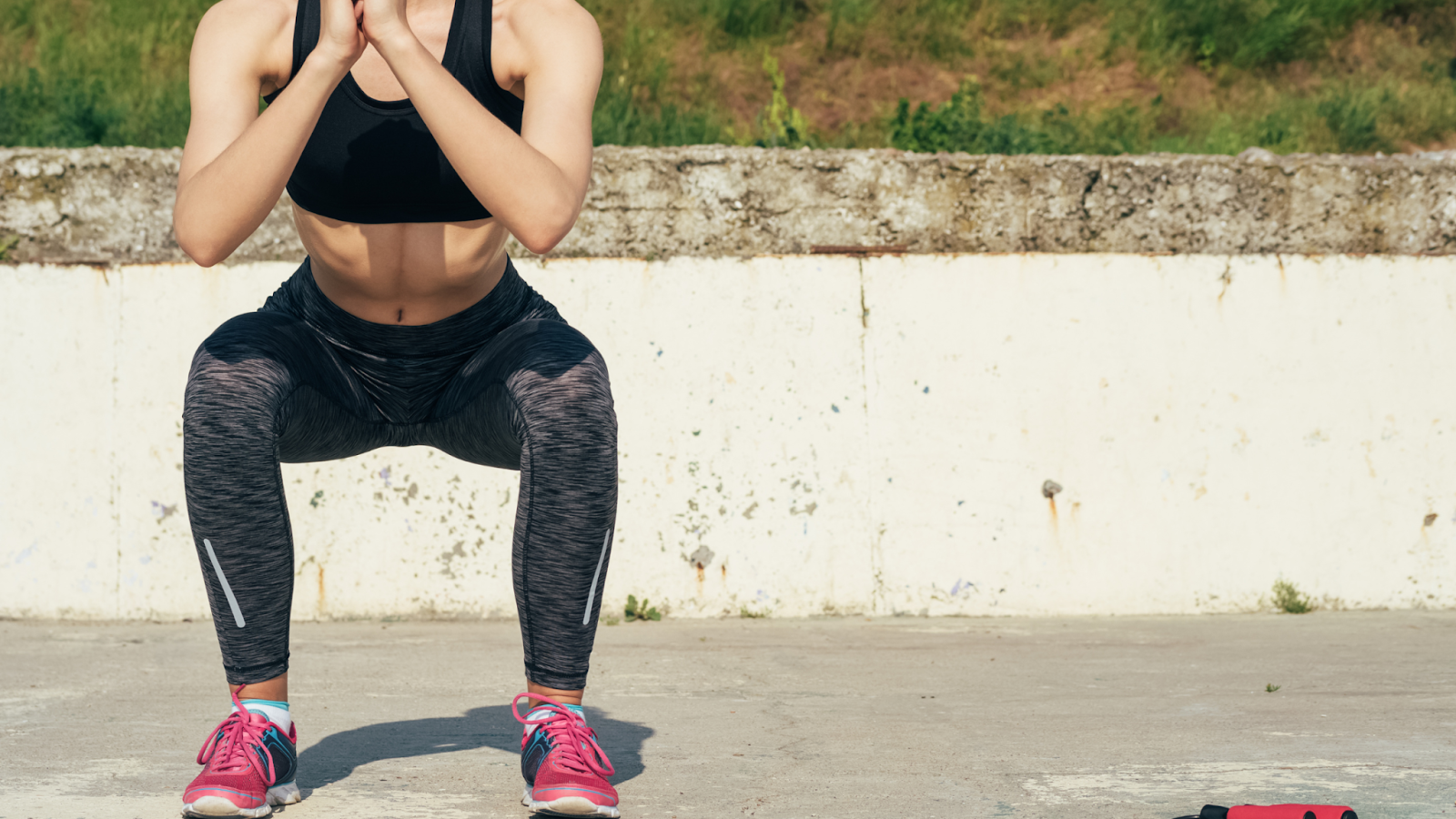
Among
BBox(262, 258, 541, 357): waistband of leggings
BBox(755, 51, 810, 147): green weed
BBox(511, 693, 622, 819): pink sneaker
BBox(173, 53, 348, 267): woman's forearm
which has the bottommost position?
BBox(511, 693, 622, 819): pink sneaker

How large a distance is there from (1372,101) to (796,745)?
17.5ft

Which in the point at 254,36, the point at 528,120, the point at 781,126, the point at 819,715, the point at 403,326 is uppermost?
the point at 781,126

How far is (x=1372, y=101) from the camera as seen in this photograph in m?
5.87

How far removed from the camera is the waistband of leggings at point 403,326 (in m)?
2.04

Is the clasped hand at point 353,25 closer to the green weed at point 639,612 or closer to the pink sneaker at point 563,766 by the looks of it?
the pink sneaker at point 563,766

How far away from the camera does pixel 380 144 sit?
1.89 meters

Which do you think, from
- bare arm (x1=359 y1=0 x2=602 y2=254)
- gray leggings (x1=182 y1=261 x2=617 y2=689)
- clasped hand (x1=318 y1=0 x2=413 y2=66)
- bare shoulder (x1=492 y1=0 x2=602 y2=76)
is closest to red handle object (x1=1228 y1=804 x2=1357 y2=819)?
gray leggings (x1=182 y1=261 x2=617 y2=689)

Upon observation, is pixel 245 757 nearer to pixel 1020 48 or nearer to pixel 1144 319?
pixel 1144 319

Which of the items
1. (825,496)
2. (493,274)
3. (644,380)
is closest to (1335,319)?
(825,496)

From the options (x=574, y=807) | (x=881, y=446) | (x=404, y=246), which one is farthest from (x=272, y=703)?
(x=881, y=446)

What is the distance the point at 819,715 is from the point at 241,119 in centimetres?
180

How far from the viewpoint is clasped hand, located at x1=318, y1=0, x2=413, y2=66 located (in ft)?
5.44

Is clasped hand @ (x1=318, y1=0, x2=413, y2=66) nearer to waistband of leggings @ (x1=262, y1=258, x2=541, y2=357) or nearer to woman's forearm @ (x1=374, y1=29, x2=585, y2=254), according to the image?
woman's forearm @ (x1=374, y1=29, x2=585, y2=254)

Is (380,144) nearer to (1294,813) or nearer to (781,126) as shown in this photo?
(1294,813)
